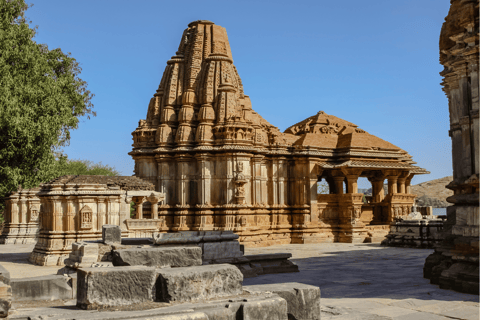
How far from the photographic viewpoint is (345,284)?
31.4ft

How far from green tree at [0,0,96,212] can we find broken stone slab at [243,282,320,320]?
15038 mm

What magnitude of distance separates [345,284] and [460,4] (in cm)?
611

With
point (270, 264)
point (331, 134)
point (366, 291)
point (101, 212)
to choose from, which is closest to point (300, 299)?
point (366, 291)

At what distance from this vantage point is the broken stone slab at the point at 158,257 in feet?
19.0

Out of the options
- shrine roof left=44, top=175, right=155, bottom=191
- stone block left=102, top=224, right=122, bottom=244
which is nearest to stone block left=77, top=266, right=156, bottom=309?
stone block left=102, top=224, right=122, bottom=244

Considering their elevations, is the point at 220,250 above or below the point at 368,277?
above

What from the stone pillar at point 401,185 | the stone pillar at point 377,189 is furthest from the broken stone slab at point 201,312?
the stone pillar at point 377,189

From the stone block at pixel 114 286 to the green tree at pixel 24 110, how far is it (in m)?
14.5

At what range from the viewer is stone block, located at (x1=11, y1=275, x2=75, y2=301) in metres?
6.04

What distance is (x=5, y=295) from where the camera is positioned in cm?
484

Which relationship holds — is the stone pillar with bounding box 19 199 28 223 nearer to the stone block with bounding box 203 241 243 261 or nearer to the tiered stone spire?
the tiered stone spire

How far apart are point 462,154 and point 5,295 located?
8139 mm

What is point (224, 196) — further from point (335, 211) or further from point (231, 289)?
point (231, 289)

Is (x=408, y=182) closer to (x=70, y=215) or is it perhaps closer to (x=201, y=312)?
(x=70, y=215)
